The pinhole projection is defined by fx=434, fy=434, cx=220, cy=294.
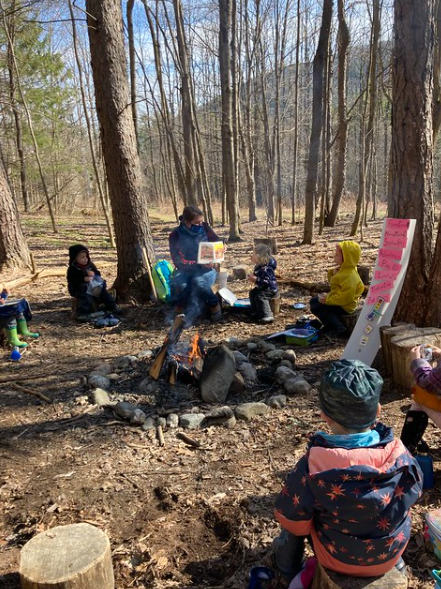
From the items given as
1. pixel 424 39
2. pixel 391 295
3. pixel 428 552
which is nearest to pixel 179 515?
pixel 428 552

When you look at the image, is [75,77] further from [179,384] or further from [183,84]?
[179,384]

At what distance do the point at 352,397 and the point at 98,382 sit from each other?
313cm

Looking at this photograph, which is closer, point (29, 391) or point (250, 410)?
point (250, 410)

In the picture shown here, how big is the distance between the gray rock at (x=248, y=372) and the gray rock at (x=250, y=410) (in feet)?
1.64

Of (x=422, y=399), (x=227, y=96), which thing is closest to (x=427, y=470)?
(x=422, y=399)

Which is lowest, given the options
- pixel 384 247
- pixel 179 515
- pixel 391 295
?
pixel 179 515

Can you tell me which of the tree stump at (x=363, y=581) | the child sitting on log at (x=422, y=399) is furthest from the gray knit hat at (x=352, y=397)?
the child sitting on log at (x=422, y=399)

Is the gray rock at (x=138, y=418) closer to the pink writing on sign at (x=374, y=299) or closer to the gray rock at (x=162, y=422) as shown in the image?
the gray rock at (x=162, y=422)

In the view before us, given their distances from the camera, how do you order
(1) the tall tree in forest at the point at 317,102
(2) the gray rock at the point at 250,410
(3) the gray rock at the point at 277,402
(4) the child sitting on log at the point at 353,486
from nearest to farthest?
(4) the child sitting on log at the point at 353,486 < (2) the gray rock at the point at 250,410 < (3) the gray rock at the point at 277,402 < (1) the tall tree in forest at the point at 317,102

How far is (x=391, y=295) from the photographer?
171 inches

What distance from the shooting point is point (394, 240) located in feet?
14.3

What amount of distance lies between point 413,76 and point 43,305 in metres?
6.01

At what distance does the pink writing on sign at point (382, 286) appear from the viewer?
14.2ft

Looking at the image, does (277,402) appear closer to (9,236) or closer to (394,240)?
(394,240)
